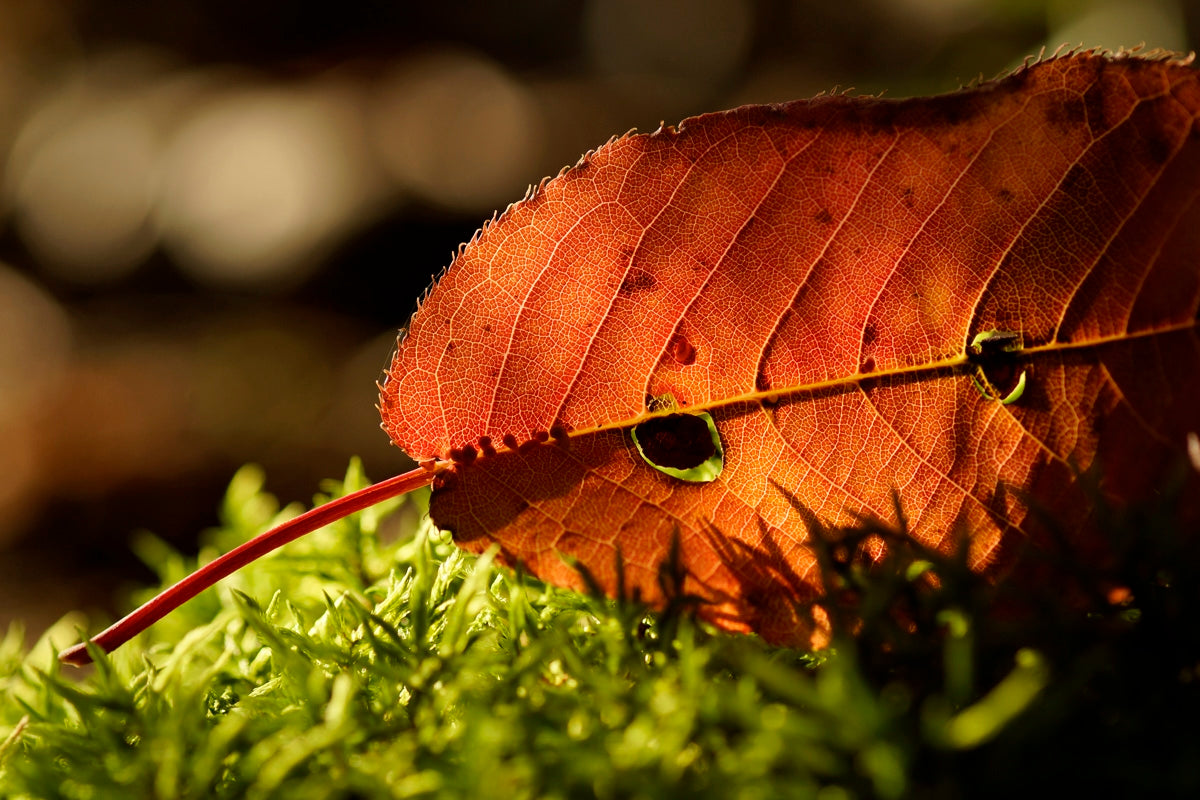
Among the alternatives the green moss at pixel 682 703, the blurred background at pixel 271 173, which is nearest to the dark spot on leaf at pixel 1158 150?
the green moss at pixel 682 703

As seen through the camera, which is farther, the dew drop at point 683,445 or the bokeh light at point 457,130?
the bokeh light at point 457,130

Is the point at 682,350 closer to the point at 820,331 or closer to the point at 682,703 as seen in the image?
the point at 820,331

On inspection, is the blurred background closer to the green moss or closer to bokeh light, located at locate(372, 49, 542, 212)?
bokeh light, located at locate(372, 49, 542, 212)

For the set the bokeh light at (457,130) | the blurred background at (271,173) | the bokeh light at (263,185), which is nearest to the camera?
the blurred background at (271,173)

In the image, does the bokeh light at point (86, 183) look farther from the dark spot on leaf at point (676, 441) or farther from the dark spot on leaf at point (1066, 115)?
the dark spot on leaf at point (1066, 115)

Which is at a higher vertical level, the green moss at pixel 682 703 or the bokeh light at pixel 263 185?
the bokeh light at pixel 263 185

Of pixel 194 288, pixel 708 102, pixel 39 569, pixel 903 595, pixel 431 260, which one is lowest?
pixel 39 569

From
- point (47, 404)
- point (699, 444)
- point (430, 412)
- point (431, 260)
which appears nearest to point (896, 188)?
point (699, 444)

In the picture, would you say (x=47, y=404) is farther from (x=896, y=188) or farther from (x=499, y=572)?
(x=896, y=188)
